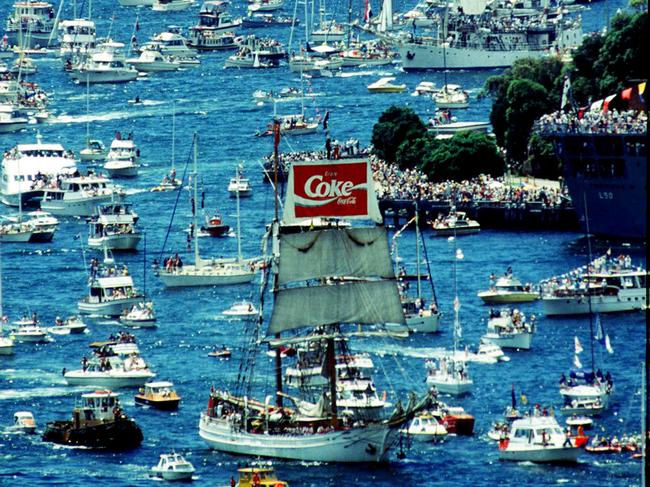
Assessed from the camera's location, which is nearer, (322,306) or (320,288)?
(322,306)

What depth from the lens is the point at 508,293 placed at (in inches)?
7298

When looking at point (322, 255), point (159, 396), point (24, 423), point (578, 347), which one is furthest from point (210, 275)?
point (322, 255)

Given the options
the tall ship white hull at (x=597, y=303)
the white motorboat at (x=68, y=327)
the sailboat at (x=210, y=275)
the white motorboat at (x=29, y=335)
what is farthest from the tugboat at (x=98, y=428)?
the sailboat at (x=210, y=275)

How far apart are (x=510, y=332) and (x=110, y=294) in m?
31.1

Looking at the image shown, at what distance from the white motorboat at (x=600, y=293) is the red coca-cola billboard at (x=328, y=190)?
28511 mm

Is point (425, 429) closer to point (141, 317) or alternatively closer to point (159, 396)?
point (159, 396)

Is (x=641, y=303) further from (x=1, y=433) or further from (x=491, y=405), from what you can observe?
(x=1, y=433)

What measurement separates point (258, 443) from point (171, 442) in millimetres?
5423

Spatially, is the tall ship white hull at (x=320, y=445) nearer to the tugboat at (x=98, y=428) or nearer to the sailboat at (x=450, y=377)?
the tugboat at (x=98, y=428)

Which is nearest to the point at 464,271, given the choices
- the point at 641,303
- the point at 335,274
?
the point at 641,303

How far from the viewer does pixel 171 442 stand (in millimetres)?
149250

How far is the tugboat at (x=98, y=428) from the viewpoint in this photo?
490 ft

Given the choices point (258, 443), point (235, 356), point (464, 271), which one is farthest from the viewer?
point (464, 271)

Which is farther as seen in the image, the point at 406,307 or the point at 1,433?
the point at 406,307
